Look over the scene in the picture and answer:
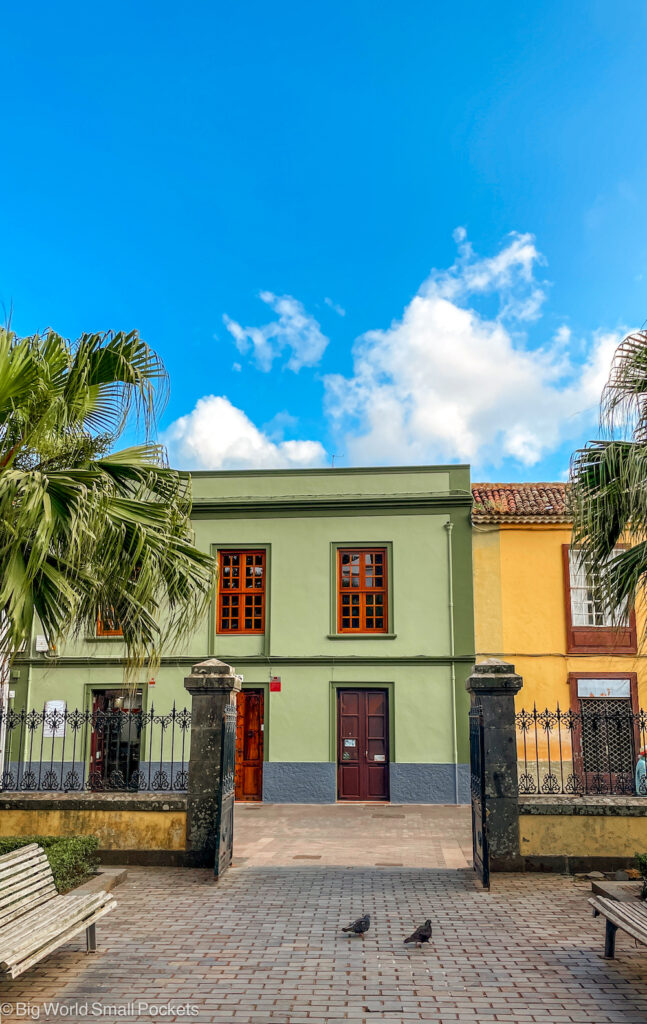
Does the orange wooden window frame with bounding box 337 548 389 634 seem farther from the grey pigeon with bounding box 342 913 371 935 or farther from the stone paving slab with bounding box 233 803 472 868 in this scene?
the grey pigeon with bounding box 342 913 371 935

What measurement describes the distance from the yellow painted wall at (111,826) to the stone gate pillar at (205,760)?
0.20 meters

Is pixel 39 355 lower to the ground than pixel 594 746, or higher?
higher

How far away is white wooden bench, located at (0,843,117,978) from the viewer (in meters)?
5.32

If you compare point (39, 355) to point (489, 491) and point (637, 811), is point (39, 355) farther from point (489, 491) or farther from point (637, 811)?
point (489, 491)

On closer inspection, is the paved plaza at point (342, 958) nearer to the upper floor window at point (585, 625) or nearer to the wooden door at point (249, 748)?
the wooden door at point (249, 748)

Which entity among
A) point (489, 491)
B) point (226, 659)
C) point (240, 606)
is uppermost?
point (489, 491)

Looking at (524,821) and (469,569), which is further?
(469,569)

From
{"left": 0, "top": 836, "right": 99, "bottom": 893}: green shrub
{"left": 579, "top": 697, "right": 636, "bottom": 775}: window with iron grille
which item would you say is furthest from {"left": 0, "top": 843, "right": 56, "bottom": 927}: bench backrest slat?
{"left": 579, "top": 697, "right": 636, "bottom": 775}: window with iron grille

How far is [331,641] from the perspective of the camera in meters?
18.5

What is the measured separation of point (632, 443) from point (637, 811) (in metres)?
4.31

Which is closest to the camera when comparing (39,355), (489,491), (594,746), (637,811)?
(39,355)

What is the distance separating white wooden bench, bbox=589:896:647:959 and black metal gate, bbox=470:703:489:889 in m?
2.18

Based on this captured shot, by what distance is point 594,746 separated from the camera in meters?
18.2

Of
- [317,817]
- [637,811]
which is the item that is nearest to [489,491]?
Result: [317,817]
